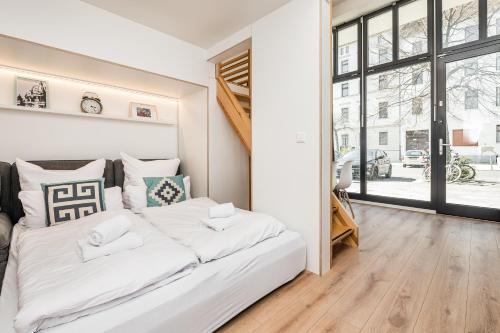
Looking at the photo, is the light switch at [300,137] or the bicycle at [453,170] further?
the bicycle at [453,170]

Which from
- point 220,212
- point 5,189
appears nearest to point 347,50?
point 220,212

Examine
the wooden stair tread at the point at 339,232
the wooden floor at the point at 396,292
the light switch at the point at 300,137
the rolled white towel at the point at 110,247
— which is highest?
the light switch at the point at 300,137

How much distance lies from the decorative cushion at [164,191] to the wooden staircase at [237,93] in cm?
91

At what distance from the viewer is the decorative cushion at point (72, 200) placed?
1820mm

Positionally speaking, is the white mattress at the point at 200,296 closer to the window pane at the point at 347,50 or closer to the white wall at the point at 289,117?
the white wall at the point at 289,117

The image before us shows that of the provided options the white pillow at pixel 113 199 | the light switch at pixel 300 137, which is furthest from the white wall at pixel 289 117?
the white pillow at pixel 113 199

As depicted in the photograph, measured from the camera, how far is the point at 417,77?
12.1 feet

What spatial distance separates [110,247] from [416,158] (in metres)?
4.35

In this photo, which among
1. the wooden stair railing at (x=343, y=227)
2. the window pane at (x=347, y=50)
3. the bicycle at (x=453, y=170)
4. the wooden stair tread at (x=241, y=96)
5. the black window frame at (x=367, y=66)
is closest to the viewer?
the wooden stair railing at (x=343, y=227)

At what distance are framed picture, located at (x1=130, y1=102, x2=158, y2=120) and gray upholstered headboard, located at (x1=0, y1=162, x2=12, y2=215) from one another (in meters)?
1.30

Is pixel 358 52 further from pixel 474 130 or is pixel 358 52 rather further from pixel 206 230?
pixel 206 230

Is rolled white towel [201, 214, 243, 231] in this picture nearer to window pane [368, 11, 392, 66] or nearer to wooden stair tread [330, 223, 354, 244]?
wooden stair tread [330, 223, 354, 244]

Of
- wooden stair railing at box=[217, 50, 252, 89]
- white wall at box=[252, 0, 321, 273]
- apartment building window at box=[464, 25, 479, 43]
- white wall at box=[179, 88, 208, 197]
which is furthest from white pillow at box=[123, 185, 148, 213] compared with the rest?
apartment building window at box=[464, 25, 479, 43]

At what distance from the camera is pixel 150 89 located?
9.75 ft
